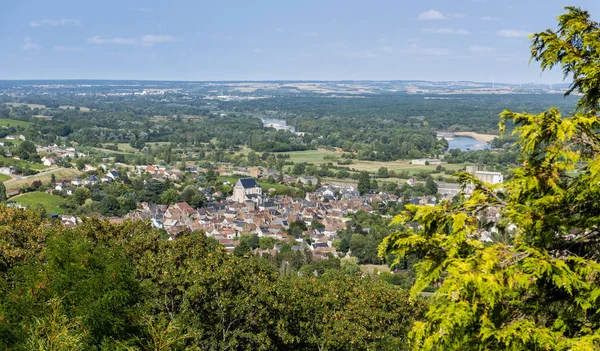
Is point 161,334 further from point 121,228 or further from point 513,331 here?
point 121,228

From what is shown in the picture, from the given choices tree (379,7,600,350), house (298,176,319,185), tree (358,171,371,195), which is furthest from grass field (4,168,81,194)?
tree (379,7,600,350)

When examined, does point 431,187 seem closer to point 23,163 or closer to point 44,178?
point 44,178

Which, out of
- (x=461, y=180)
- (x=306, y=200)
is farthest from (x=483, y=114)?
(x=461, y=180)

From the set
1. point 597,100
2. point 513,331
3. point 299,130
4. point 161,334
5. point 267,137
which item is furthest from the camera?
point 299,130

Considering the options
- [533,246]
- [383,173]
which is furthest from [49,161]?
[533,246]

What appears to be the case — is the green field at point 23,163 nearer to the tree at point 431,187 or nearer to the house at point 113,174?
the house at point 113,174

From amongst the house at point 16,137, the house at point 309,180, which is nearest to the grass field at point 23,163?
the house at point 16,137
